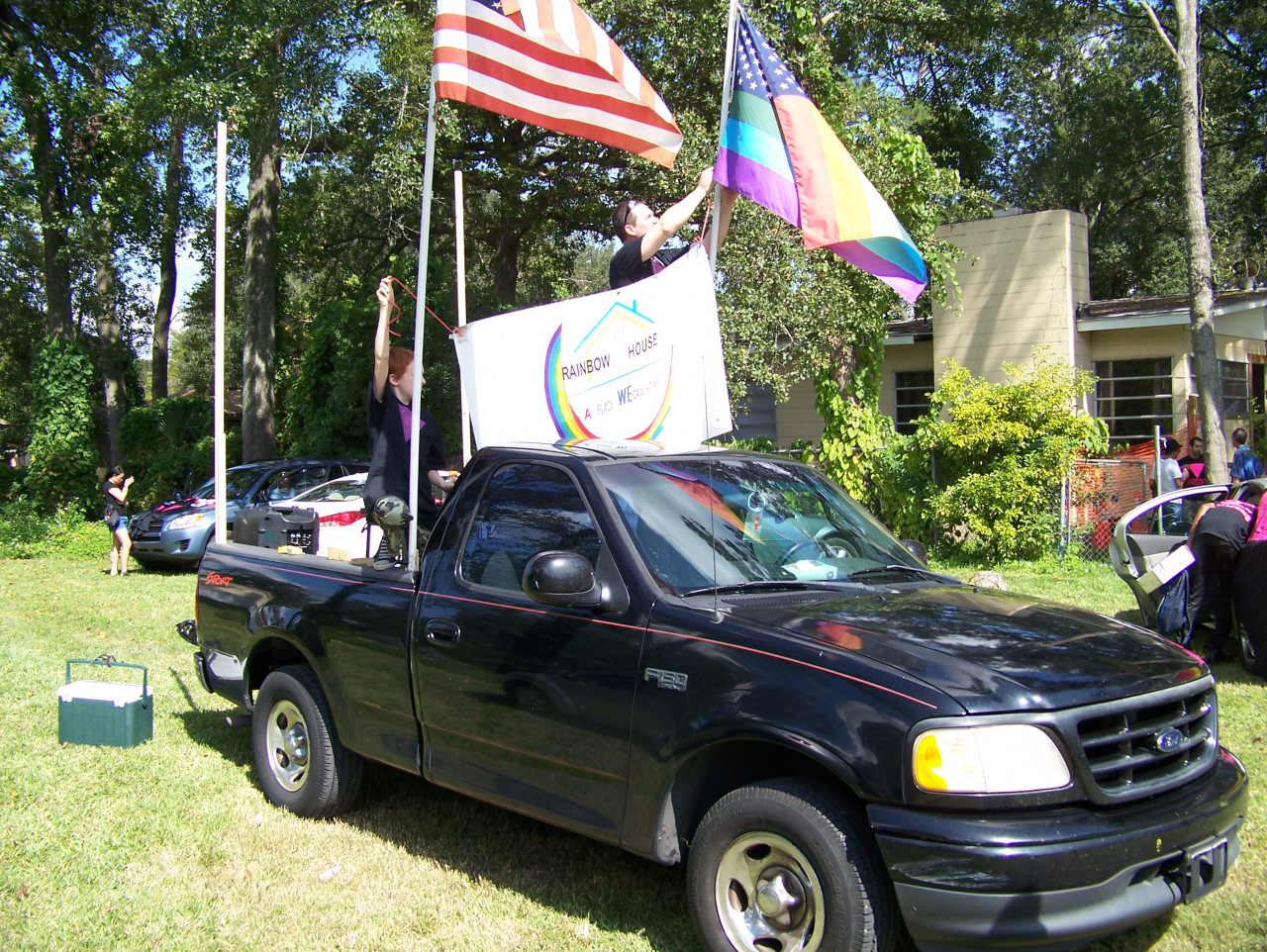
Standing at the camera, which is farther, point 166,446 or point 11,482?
point 11,482

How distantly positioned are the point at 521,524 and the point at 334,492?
1145 cm

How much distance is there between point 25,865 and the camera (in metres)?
4.52

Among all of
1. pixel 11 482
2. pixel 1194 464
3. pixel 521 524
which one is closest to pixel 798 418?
pixel 1194 464

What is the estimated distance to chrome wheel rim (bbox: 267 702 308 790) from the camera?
523cm

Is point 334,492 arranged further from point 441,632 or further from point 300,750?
point 441,632

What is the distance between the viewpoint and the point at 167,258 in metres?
Result: 28.0

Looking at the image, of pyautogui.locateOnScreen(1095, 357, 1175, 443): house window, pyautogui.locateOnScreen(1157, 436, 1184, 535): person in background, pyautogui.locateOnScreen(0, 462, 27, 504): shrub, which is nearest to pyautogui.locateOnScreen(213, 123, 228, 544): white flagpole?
pyautogui.locateOnScreen(1157, 436, 1184, 535): person in background

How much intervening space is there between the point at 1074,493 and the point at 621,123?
30.0 feet

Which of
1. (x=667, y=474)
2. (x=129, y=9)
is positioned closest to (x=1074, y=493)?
(x=667, y=474)

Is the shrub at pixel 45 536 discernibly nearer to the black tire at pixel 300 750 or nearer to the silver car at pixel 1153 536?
the black tire at pixel 300 750

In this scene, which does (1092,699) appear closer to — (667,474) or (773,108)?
(667,474)

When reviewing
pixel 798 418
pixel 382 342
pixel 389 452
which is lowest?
pixel 389 452

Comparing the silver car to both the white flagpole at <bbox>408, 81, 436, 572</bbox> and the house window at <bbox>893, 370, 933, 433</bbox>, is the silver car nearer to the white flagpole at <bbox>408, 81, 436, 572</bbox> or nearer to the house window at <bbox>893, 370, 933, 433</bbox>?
the white flagpole at <bbox>408, 81, 436, 572</bbox>

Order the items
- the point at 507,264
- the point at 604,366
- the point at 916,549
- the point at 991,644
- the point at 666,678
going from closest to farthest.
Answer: the point at 991,644, the point at 666,678, the point at 916,549, the point at 604,366, the point at 507,264
